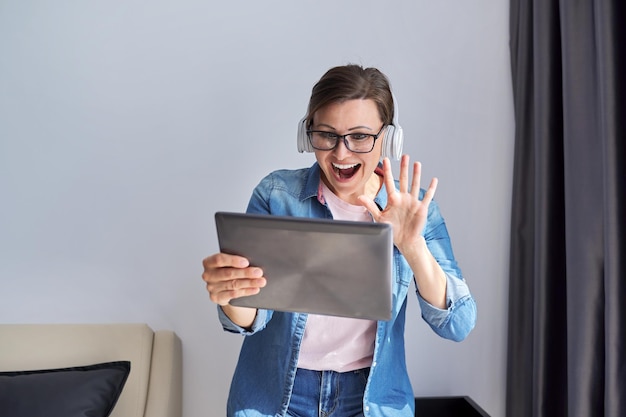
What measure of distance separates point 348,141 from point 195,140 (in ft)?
2.75

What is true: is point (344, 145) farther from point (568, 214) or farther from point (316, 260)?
point (568, 214)

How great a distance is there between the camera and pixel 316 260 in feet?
3.91

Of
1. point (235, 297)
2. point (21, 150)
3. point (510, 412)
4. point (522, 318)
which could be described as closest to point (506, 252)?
point (522, 318)

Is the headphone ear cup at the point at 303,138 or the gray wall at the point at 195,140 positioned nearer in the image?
the headphone ear cup at the point at 303,138

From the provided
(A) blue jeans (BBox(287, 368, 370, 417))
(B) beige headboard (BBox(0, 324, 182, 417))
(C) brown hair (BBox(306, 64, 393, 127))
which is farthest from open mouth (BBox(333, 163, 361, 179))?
(B) beige headboard (BBox(0, 324, 182, 417))

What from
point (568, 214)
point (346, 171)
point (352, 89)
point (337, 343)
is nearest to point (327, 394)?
point (337, 343)

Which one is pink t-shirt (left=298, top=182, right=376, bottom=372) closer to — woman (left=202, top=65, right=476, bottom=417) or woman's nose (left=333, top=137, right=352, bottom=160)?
woman (left=202, top=65, right=476, bottom=417)

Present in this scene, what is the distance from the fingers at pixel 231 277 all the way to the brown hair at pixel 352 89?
16.7 inches

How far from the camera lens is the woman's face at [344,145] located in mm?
1439

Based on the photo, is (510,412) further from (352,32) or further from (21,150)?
(21,150)

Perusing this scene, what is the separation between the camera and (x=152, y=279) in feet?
7.00

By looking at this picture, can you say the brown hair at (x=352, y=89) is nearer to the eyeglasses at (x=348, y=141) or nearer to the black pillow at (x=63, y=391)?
the eyeglasses at (x=348, y=141)

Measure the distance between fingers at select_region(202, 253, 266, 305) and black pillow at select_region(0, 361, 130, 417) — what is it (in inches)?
30.6

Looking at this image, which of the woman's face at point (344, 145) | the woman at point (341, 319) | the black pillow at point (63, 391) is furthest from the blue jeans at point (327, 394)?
the black pillow at point (63, 391)
